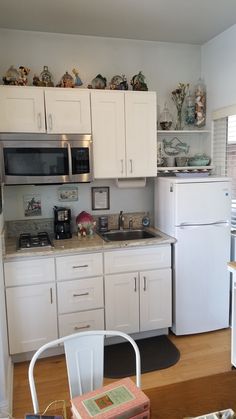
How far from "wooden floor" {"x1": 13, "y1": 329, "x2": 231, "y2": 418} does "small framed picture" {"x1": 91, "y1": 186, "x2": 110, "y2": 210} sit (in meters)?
1.37

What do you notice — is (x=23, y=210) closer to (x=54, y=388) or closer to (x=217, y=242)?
(x=54, y=388)

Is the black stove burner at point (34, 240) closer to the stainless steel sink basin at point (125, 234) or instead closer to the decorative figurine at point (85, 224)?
the decorative figurine at point (85, 224)

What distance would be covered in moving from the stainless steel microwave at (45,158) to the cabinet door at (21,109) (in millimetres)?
86

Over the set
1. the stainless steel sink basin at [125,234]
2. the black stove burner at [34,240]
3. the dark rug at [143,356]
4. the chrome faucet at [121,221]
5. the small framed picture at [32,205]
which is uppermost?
the small framed picture at [32,205]

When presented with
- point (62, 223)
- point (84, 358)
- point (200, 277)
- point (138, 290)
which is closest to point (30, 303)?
point (62, 223)

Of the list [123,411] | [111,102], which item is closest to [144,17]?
[111,102]

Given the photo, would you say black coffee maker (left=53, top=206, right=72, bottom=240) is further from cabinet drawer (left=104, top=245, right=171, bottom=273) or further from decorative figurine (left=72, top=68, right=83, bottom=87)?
decorative figurine (left=72, top=68, right=83, bottom=87)

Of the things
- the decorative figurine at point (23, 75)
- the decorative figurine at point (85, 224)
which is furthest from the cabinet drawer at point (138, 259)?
the decorative figurine at point (23, 75)

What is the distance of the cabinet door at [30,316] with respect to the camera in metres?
2.48

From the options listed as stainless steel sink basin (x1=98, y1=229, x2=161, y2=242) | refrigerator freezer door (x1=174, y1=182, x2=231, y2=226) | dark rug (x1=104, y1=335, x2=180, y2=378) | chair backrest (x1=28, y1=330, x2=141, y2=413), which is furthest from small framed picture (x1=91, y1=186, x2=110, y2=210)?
chair backrest (x1=28, y1=330, x2=141, y2=413)

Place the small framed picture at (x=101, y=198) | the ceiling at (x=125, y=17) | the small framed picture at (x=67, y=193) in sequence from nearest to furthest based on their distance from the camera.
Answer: the ceiling at (x=125, y=17) < the small framed picture at (x=67, y=193) < the small framed picture at (x=101, y=198)

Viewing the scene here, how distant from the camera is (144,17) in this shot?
8.64 ft

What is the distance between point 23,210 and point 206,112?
2.06 metres

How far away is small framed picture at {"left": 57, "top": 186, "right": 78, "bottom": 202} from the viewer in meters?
3.07
